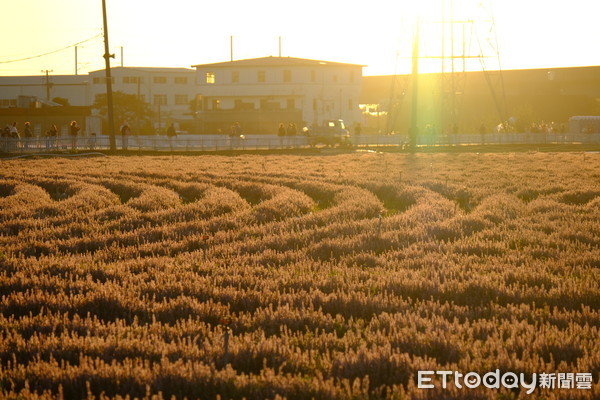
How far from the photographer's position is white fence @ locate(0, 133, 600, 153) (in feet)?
158

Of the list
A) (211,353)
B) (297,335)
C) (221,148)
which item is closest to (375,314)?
(297,335)

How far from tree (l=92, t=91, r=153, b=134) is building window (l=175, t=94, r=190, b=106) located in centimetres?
1442

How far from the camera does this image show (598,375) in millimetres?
5078

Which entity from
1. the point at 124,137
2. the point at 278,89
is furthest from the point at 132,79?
the point at 124,137

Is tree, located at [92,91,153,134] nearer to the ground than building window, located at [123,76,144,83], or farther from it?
nearer to the ground

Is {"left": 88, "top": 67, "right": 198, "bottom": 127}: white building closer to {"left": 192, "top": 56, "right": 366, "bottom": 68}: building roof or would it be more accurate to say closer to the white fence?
{"left": 192, "top": 56, "right": 366, "bottom": 68}: building roof

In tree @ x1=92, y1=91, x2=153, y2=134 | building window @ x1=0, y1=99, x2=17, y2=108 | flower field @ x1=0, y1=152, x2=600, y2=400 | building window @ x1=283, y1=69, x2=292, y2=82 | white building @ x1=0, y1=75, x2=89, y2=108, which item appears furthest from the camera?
white building @ x1=0, y1=75, x2=89, y2=108

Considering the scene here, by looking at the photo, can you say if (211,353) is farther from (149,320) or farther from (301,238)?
(301,238)

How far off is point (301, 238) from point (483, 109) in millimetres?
93455

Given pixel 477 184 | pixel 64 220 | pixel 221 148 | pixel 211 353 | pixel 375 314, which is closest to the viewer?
pixel 211 353

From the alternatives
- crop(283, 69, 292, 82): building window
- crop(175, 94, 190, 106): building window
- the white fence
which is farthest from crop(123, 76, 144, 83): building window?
the white fence

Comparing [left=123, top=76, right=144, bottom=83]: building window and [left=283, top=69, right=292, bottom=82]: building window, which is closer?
[left=283, top=69, right=292, bottom=82]: building window

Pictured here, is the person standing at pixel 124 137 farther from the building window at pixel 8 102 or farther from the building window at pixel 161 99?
the building window at pixel 8 102

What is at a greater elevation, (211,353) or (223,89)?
(223,89)
